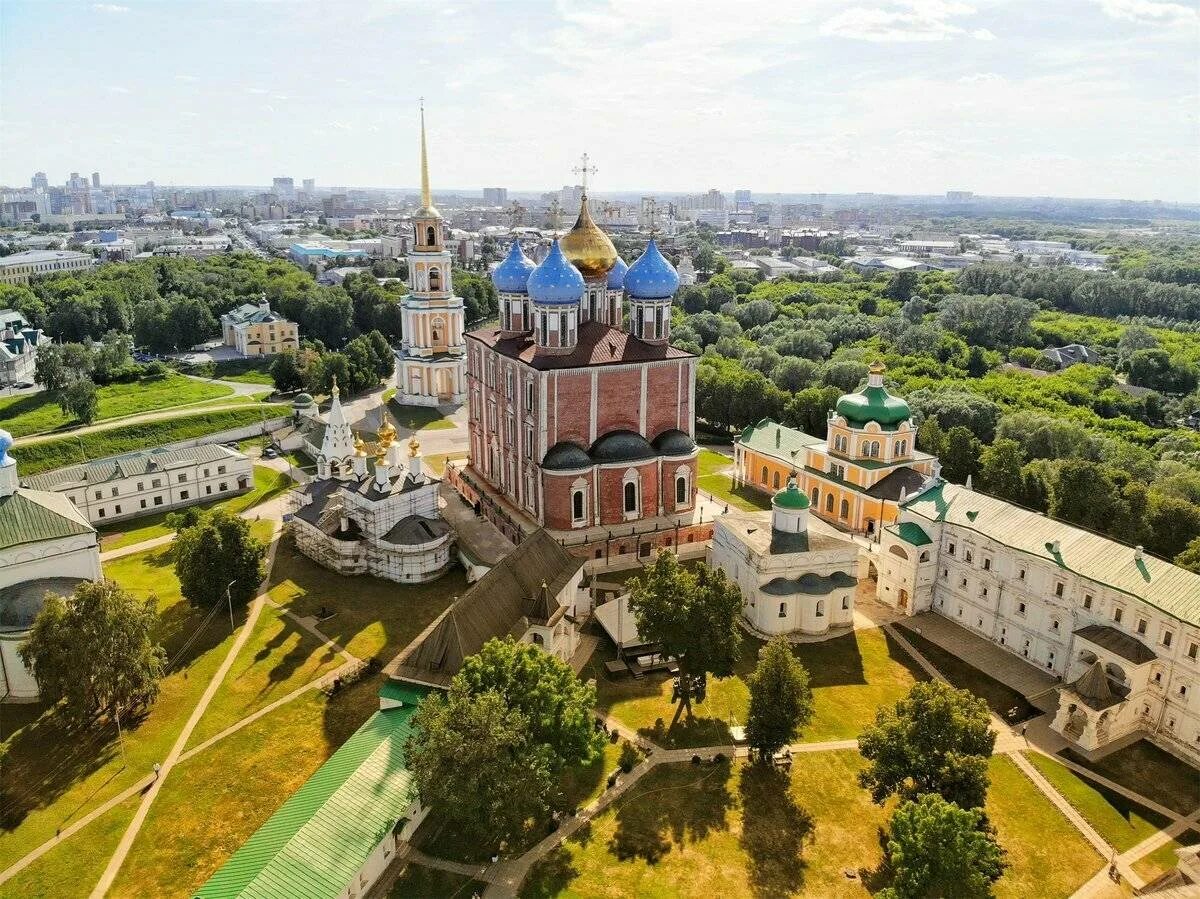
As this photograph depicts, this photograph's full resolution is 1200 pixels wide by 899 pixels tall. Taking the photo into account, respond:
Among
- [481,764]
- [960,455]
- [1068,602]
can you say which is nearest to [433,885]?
[481,764]

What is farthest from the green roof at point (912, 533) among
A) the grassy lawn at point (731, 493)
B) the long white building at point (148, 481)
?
the long white building at point (148, 481)

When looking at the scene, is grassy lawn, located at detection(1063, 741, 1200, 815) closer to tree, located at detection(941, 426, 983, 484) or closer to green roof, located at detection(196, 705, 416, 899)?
green roof, located at detection(196, 705, 416, 899)

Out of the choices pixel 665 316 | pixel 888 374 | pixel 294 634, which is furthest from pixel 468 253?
pixel 294 634

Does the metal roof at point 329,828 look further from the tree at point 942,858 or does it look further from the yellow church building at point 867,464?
the yellow church building at point 867,464

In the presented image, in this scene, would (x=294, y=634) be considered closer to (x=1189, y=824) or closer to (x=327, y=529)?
(x=327, y=529)

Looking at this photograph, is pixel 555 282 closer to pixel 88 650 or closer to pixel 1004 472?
pixel 88 650

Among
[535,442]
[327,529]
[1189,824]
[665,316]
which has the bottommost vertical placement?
[1189,824]
